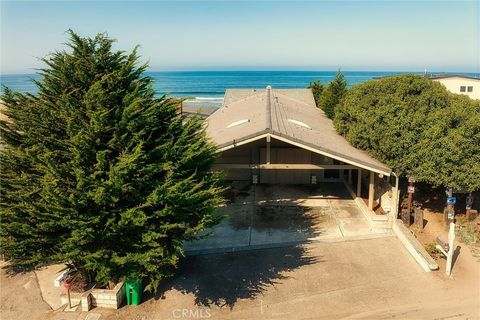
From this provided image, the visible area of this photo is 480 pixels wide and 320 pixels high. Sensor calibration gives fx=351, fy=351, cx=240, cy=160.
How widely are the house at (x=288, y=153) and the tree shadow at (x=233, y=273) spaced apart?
418cm

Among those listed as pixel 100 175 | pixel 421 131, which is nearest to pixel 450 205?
pixel 421 131

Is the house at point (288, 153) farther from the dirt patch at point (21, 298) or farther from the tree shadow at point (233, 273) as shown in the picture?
the dirt patch at point (21, 298)

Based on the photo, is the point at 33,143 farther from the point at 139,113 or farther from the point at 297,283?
the point at 297,283

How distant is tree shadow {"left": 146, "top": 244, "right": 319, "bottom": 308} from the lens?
11.1 meters

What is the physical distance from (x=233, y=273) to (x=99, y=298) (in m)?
4.33

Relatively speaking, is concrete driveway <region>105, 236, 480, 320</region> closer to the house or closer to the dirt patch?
the dirt patch

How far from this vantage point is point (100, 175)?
29.4 ft

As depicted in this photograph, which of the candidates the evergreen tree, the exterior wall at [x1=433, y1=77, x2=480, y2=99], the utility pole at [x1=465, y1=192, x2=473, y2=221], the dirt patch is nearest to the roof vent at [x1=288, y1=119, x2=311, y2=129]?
the evergreen tree

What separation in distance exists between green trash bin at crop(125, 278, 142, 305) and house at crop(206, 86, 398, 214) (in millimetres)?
6264

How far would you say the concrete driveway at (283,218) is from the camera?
14.6 meters

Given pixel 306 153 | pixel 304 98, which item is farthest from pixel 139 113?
pixel 304 98

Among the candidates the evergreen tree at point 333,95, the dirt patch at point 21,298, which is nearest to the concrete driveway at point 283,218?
the dirt patch at point 21,298

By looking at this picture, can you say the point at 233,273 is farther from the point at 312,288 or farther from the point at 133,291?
the point at 133,291

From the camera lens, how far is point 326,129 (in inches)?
800
